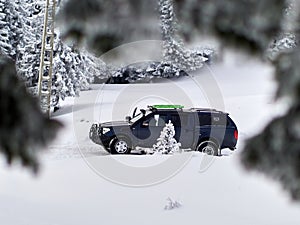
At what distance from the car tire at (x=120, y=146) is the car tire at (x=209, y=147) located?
1669 mm

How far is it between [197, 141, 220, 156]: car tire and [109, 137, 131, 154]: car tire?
167cm

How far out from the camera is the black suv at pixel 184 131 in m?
11.4

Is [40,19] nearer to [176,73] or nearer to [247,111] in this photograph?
[176,73]

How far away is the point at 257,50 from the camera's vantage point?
156cm

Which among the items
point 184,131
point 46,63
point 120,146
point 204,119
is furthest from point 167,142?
point 46,63

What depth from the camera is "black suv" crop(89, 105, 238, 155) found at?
11.4m

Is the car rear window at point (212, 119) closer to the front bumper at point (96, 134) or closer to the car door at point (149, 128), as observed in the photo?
the car door at point (149, 128)

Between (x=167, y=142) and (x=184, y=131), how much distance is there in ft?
2.53

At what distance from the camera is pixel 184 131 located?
37.8 ft

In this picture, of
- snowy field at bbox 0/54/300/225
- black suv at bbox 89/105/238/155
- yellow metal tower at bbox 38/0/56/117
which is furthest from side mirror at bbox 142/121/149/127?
yellow metal tower at bbox 38/0/56/117

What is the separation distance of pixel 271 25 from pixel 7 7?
20.8m

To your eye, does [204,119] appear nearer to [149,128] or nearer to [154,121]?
[154,121]

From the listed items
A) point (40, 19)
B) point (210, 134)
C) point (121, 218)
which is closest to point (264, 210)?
point (121, 218)

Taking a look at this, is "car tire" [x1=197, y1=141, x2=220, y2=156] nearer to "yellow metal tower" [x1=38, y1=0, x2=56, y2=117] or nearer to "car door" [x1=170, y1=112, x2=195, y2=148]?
"car door" [x1=170, y1=112, x2=195, y2=148]
